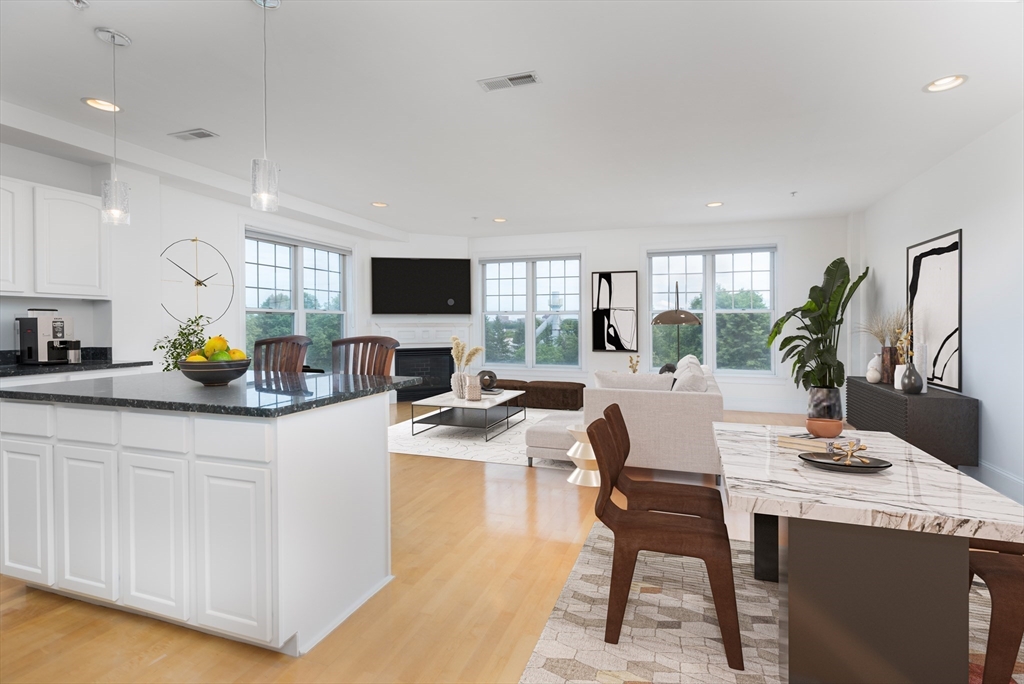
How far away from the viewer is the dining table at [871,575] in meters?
1.25

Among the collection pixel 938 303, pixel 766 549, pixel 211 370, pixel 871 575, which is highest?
pixel 938 303

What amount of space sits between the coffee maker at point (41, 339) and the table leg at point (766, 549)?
15.1ft

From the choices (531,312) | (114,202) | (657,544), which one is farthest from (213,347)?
(531,312)

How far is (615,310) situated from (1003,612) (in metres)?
6.24

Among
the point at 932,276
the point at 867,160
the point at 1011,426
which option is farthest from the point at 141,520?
the point at 932,276

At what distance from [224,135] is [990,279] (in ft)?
18.5

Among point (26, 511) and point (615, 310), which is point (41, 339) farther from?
point (615, 310)

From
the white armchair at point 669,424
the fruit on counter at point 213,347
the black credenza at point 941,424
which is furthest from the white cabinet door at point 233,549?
the black credenza at point 941,424

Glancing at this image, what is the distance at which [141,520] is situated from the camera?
6.44 feet

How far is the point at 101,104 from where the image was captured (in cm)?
330

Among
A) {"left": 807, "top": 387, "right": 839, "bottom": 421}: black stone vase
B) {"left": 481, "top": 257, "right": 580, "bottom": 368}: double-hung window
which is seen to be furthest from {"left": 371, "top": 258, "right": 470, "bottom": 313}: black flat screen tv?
{"left": 807, "top": 387, "right": 839, "bottom": 421}: black stone vase

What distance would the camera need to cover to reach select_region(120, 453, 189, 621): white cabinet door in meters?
1.90

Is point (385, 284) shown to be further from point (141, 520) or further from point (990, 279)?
point (990, 279)

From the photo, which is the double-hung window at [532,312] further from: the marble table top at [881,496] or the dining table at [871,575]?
the dining table at [871,575]
